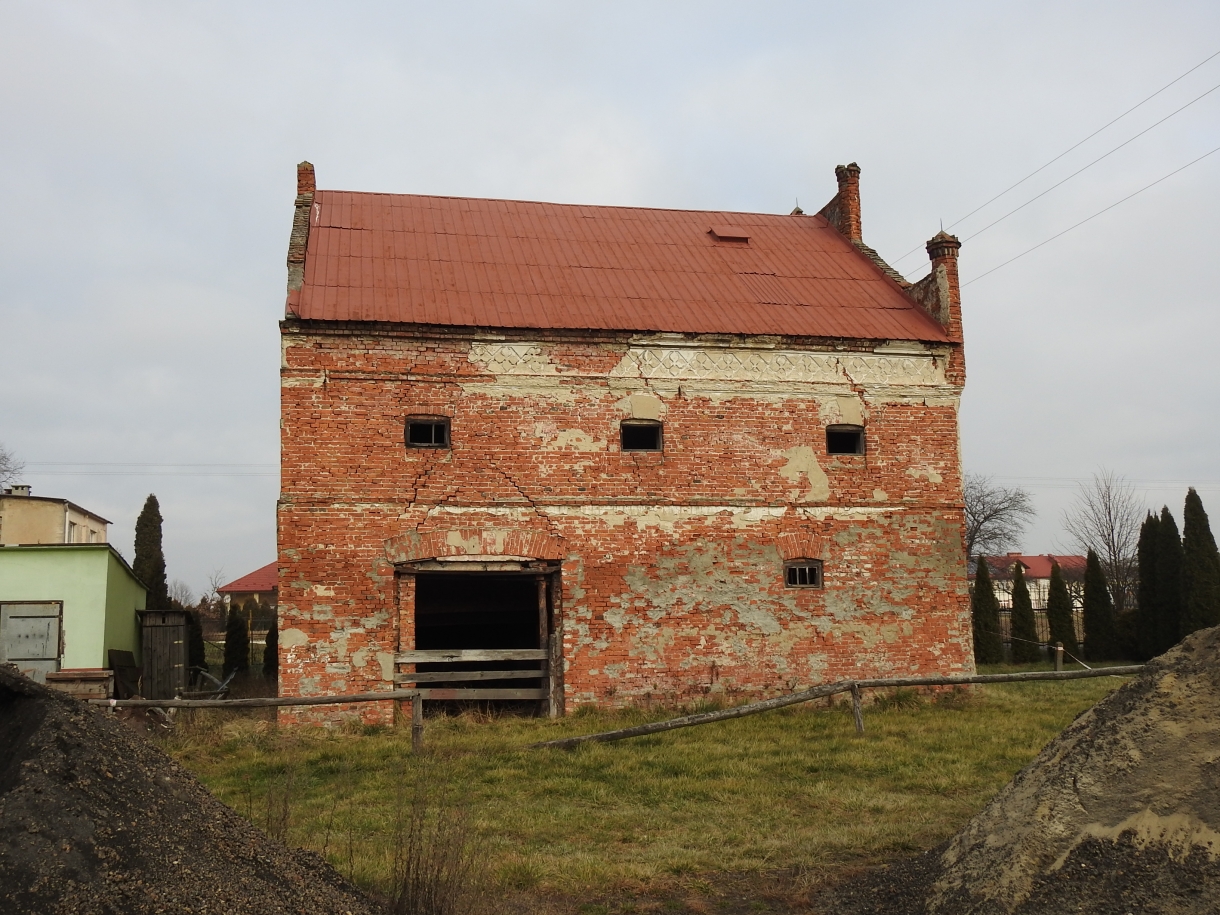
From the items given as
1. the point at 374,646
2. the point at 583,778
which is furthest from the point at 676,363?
the point at 583,778

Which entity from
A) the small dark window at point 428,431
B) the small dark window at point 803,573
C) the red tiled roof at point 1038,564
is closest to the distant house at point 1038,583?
the red tiled roof at point 1038,564

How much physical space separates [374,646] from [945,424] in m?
9.49

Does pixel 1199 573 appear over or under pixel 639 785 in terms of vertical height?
over

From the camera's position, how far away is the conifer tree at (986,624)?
28.1m

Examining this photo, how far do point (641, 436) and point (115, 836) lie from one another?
11244 mm

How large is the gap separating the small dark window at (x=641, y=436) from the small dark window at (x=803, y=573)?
2.74 m

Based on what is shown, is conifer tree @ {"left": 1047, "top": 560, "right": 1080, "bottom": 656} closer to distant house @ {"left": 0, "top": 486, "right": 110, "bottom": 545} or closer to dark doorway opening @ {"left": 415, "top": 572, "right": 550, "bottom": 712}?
dark doorway opening @ {"left": 415, "top": 572, "right": 550, "bottom": 712}

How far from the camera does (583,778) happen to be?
10227mm

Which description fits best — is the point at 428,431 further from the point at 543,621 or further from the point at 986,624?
the point at 986,624

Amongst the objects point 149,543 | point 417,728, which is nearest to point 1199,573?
point 417,728

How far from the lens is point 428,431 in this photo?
1472 centimetres

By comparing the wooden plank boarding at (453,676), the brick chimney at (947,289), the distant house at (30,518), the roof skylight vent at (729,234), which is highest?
the roof skylight vent at (729,234)

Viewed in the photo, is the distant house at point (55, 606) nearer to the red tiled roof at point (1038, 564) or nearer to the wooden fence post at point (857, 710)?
the wooden fence post at point (857, 710)

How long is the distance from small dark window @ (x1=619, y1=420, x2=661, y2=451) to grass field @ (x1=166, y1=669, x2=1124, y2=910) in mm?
3923
